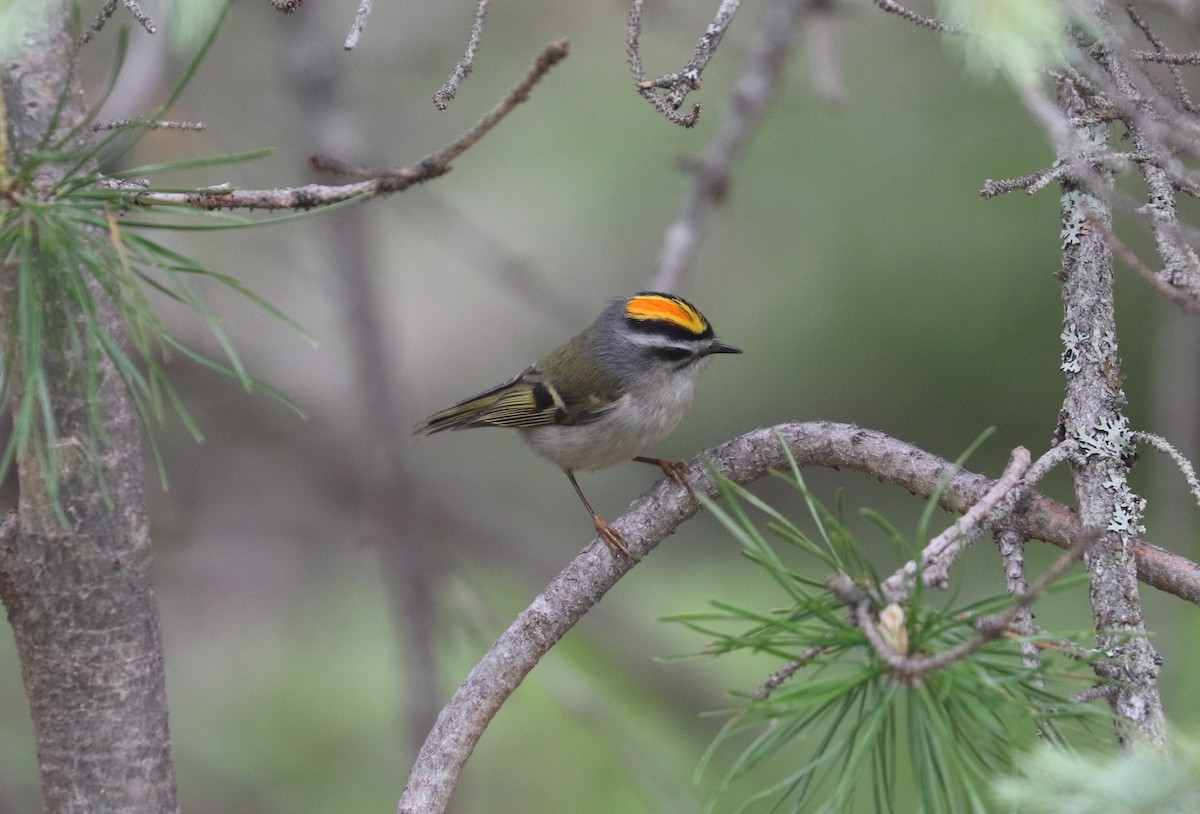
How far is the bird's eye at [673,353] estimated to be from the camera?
3070 mm

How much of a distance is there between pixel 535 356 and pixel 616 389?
144 inches

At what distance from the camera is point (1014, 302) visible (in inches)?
205

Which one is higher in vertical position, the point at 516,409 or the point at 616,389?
the point at 616,389

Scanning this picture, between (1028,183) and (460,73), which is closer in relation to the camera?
(460,73)

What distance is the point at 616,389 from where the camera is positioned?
3.10m

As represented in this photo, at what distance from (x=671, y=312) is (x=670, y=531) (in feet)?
4.11

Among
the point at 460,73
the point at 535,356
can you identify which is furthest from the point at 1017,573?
the point at 535,356

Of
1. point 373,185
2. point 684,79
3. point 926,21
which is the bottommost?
point 373,185

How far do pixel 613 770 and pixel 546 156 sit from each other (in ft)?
13.7

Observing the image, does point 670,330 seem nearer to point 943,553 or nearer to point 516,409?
point 516,409

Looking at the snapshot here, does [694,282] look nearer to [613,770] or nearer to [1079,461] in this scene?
[613,770]

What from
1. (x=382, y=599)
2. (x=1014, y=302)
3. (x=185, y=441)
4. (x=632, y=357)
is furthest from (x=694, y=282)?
(x=632, y=357)

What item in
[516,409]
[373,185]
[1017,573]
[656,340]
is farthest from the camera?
[516,409]

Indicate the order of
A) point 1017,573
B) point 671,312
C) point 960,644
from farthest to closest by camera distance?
point 671,312 < point 1017,573 < point 960,644
